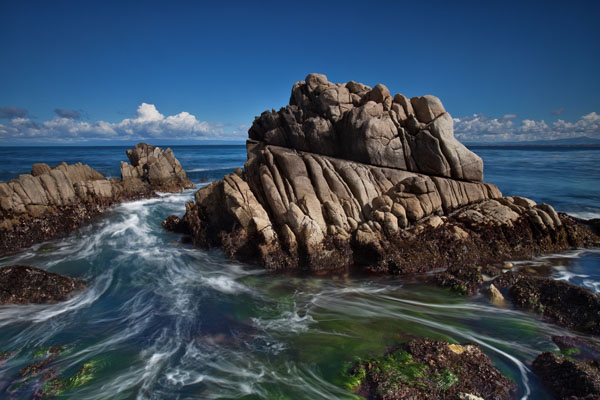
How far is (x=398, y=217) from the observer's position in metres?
15.3

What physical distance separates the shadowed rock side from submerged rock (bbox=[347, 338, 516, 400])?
22786 mm

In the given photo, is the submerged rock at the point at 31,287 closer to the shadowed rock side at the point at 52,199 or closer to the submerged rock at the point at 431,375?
the shadowed rock side at the point at 52,199

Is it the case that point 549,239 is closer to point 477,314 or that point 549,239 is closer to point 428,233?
point 428,233

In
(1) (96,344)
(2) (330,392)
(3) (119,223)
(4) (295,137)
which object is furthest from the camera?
(3) (119,223)

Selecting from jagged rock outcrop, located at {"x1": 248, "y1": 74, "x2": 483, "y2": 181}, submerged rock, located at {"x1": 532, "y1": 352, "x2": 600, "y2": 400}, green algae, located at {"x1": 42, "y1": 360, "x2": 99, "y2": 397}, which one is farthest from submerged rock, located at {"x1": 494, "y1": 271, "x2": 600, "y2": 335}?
green algae, located at {"x1": 42, "y1": 360, "x2": 99, "y2": 397}

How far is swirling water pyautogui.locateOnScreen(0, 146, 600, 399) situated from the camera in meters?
7.97

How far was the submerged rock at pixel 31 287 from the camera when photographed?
40.4 feet

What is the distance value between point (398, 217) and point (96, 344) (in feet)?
44.1

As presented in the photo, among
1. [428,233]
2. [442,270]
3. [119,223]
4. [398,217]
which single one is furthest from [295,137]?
[119,223]

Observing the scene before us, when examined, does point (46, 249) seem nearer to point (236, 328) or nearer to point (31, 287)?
point (31, 287)

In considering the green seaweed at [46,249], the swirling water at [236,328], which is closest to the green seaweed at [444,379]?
the swirling water at [236,328]

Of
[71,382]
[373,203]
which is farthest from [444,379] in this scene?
[373,203]

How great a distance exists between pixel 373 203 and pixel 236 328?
9.39m

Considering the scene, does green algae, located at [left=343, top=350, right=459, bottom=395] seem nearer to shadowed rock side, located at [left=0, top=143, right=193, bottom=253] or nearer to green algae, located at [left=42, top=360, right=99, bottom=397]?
green algae, located at [left=42, top=360, right=99, bottom=397]
